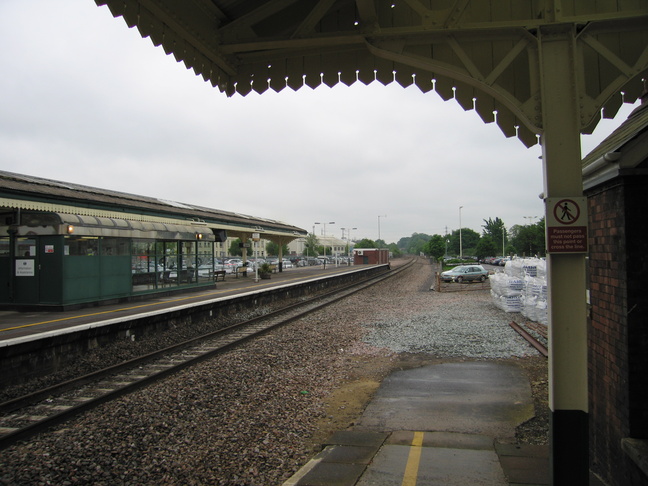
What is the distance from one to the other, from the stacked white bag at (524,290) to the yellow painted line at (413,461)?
8.00 metres

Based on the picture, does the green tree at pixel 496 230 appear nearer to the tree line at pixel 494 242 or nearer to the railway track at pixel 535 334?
the tree line at pixel 494 242

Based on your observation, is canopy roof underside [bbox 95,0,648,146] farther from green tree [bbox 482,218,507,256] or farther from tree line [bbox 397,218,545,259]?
green tree [bbox 482,218,507,256]

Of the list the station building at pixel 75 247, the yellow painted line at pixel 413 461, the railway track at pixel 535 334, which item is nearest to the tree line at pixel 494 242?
the railway track at pixel 535 334

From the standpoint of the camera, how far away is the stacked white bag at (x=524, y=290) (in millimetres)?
12086

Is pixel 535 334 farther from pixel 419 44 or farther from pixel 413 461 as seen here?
pixel 419 44

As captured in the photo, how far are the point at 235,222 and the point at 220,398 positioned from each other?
2256 cm

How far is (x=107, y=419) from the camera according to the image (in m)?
5.64

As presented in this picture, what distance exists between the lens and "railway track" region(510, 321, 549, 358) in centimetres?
888

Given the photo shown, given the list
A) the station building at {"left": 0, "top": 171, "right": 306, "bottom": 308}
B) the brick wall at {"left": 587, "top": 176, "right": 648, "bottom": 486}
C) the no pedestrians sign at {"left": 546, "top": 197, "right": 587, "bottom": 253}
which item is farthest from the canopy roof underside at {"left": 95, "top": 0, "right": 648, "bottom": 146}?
the station building at {"left": 0, "top": 171, "right": 306, "bottom": 308}

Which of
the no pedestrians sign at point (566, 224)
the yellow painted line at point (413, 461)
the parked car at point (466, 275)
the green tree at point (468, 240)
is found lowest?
the yellow painted line at point (413, 461)

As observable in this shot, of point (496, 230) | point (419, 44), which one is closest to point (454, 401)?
point (419, 44)

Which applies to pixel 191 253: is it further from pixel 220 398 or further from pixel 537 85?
pixel 537 85

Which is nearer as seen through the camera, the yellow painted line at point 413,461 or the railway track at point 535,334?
the yellow painted line at point 413,461

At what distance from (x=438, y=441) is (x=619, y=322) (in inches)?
82.0
